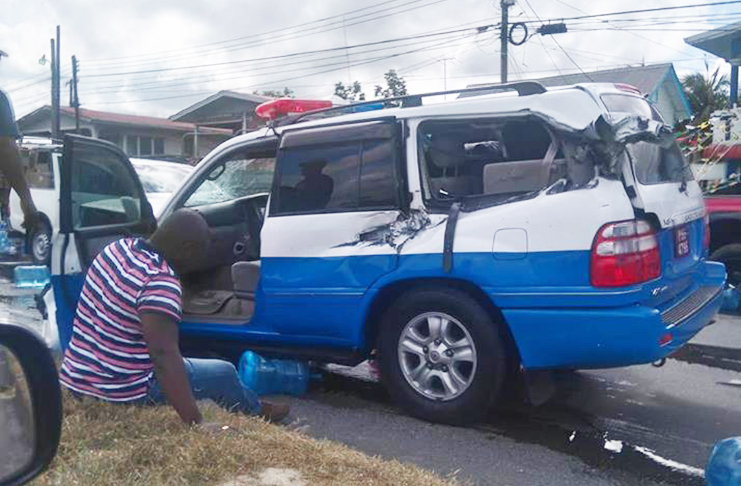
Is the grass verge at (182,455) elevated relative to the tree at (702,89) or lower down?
lower down

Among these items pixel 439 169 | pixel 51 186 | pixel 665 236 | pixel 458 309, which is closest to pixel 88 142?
pixel 439 169

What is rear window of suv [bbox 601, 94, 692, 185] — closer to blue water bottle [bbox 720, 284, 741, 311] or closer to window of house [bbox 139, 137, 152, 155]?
blue water bottle [bbox 720, 284, 741, 311]

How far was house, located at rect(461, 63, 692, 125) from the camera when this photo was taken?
3152 cm

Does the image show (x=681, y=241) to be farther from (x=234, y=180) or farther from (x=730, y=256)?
(x=730, y=256)

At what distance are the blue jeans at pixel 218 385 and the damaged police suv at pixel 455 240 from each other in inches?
33.6

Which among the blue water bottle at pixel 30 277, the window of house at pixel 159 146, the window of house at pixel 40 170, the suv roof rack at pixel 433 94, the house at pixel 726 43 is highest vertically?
the window of house at pixel 159 146

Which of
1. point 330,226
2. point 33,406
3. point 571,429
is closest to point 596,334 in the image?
point 571,429

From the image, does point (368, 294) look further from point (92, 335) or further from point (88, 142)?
point (88, 142)

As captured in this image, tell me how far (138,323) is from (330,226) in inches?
63.7

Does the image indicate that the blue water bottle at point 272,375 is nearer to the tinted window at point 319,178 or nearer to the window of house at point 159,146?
the tinted window at point 319,178

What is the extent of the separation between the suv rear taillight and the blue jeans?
6.51 ft

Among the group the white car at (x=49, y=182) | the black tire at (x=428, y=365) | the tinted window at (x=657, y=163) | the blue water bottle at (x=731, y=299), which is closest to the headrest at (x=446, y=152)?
the black tire at (x=428, y=365)

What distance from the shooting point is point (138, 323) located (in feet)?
12.5

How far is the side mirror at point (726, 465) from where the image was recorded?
338 centimetres
